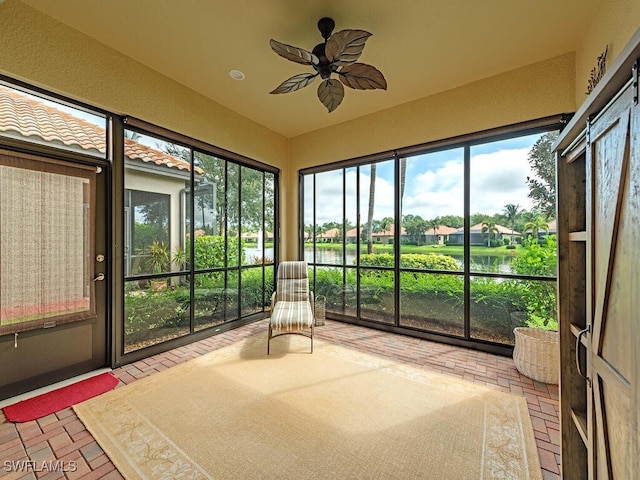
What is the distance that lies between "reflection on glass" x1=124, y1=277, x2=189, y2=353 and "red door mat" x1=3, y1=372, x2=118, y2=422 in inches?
16.7

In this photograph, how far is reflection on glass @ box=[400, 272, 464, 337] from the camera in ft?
11.3

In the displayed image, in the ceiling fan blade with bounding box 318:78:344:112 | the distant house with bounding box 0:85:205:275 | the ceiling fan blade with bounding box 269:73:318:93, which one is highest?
the ceiling fan blade with bounding box 269:73:318:93

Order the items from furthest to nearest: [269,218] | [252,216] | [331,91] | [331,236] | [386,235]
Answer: [269,218] → [331,236] → [252,216] → [386,235] → [331,91]

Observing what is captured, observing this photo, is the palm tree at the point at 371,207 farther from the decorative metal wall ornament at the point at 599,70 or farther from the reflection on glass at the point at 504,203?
the decorative metal wall ornament at the point at 599,70

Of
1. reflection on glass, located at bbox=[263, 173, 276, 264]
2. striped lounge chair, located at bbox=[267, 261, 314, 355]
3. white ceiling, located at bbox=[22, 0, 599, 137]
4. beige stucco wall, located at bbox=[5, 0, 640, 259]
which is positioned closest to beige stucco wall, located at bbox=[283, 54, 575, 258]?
beige stucco wall, located at bbox=[5, 0, 640, 259]

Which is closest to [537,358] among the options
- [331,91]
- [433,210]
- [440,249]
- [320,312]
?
[440,249]

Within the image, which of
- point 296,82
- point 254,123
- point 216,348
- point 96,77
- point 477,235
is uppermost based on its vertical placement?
point 254,123

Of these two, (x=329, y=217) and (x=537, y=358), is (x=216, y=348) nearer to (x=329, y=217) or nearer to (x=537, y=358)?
(x=329, y=217)

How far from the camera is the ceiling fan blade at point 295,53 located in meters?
1.95

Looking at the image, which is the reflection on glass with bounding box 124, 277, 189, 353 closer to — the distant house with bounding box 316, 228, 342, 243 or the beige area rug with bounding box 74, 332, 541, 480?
the beige area rug with bounding box 74, 332, 541, 480

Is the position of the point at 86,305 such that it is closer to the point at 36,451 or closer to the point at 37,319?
the point at 37,319

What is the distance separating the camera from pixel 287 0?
2100mm

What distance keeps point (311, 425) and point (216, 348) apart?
1833mm

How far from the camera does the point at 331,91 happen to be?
2324 mm
